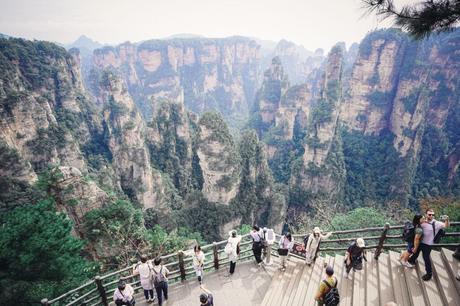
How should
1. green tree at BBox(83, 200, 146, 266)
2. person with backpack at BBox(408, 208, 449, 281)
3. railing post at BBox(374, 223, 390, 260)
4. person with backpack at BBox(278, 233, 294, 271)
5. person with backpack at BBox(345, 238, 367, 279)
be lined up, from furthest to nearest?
green tree at BBox(83, 200, 146, 266), person with backpack at BBox(278, 233, 294, 271), railing post at BBox(374, 223, 390, 260), person with backpack at BBox(345, 238, 367, 279), person with backpack at BBox(408, 208, 449, 281)

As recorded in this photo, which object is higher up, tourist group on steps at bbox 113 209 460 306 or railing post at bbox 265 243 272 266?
tourist group on steps at bbox 113 209 460 306

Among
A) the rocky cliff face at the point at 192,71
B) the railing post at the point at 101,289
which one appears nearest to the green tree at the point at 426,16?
the railing post at the point at 101,289

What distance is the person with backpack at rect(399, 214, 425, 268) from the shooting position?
7418 millimetres

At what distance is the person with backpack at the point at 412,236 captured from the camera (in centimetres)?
742

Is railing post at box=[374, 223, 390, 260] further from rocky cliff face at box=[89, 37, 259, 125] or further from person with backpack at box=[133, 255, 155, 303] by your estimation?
rocky cliff face at box=[89, 37, 259, 125]

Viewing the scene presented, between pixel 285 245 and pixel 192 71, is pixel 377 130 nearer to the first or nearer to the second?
pixel 285 245

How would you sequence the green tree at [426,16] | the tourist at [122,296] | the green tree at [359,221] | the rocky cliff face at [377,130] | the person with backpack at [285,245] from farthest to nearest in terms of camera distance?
the rocky cliff face at [377,130], the green tree at [359,221], the person with backpack at [285,245], the tourist at [122,296], the green tree at [426,16]

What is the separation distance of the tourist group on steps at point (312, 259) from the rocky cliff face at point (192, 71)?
98536 millimetres

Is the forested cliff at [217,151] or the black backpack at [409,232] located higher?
the black backpack at [409,232]

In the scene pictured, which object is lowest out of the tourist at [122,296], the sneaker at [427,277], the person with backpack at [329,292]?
the tourist at [122,296]

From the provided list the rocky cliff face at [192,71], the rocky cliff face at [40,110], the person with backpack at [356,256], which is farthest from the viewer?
the rocky cliff face at [192,71]

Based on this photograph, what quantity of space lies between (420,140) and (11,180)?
56848 millimetres

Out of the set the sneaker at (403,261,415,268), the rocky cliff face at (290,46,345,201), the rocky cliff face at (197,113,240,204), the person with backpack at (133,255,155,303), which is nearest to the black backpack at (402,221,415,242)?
the sneaker at (403,261,415,268)

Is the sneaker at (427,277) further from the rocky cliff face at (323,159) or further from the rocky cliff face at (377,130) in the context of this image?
the rocky cliff face at (323,159)
